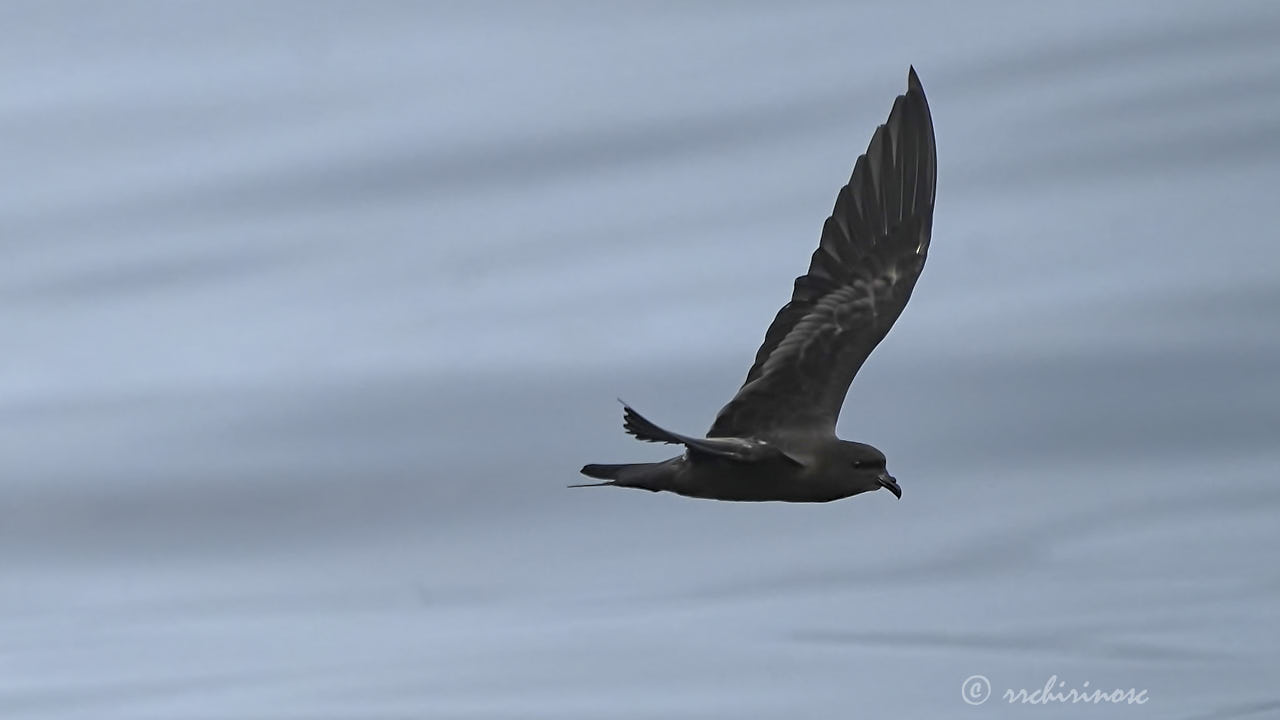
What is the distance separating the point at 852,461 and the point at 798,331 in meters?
0.95

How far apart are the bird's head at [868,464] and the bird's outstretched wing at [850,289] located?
15.1 inches

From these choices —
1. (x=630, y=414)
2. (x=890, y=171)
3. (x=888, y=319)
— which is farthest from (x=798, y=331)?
(x=630, y=414)

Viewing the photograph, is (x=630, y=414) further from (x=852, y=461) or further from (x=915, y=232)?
(x=915, y=232)

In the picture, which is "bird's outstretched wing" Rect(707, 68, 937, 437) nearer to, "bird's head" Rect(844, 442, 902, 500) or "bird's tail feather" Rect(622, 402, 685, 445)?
"bird's head" Rect(844, 442, 902, 500)

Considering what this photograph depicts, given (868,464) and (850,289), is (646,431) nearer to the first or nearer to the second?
(868,464)

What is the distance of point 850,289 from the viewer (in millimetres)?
6949

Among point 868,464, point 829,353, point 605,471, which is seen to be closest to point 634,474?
point 605,471

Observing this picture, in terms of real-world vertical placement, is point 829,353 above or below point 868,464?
above

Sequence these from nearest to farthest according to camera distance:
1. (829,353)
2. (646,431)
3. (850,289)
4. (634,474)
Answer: (646,431) < (634,474) < (829,353) < (850,289)

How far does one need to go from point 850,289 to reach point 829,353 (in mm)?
437

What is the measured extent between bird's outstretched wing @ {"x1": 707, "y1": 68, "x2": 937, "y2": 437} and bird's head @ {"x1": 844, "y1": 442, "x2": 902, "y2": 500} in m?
0.38

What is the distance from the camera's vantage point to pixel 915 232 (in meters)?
7.12

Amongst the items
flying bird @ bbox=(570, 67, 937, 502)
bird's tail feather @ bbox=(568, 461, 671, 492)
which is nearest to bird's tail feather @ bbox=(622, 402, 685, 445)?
flying bird @ bbox=(570, 67, 937, 502)

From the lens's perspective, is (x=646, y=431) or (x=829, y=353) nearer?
(x=646, y=431)
